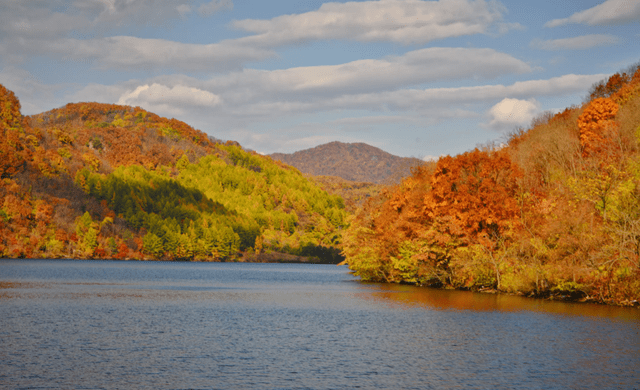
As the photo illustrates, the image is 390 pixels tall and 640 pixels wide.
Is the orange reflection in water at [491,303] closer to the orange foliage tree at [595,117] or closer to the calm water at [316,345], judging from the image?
the calm water at [316,345]

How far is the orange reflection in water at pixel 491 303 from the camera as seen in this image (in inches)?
1857

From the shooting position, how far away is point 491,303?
5500 centimetres

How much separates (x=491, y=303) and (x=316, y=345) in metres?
27.0

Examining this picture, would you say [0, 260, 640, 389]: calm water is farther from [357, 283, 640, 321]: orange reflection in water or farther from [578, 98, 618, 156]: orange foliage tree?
[578, 98, 618, 156]: orange foliage tree

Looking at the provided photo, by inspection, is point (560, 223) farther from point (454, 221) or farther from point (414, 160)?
point (414, 160)

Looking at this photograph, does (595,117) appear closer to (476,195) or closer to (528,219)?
(476,195)

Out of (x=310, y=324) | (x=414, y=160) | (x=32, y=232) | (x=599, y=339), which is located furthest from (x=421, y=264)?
(x=32, y=232)

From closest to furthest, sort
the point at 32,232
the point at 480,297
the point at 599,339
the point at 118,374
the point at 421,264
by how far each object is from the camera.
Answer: the point at 118,374 < the point at 599,339 < the point at 480,297 < the point at 421,264 < the point at 32,232

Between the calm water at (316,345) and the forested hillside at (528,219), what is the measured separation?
14.7 ft

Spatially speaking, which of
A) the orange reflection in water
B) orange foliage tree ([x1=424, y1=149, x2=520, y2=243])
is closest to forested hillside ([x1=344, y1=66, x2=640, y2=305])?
orange foliage tree ([x1=424, y1=149, x2=520, y2=243])

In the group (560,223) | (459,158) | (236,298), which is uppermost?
(459,158)

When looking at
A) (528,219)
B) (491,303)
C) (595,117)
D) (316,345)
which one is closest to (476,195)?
(528,219)

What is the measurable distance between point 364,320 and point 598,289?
896 inches

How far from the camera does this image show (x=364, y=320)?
144ft
